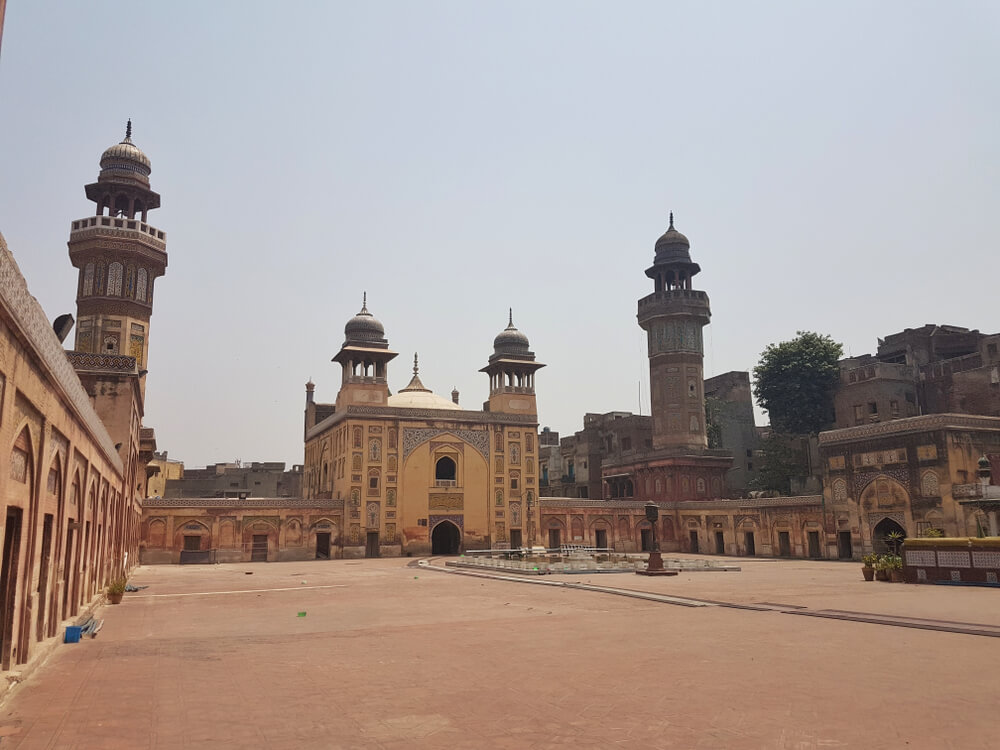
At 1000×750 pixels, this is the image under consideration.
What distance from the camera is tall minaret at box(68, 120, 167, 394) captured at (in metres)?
31.8

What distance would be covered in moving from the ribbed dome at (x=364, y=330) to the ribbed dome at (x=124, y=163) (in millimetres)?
14321

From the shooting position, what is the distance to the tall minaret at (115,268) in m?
31.8

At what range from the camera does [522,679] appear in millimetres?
8750

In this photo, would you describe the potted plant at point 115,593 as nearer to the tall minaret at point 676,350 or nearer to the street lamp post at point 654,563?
the street lamp post at point 654,563

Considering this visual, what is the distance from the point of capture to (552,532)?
45594mm

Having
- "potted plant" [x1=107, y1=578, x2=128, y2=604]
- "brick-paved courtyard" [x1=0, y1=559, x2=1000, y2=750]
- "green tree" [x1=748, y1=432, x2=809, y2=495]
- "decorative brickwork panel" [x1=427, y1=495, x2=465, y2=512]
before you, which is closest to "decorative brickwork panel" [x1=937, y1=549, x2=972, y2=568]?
"brick-paved courtyard" [x1=0, y1=559, x2=1000, y2=750]

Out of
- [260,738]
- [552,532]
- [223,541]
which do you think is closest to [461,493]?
[552,532]

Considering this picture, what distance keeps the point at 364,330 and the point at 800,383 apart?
29.0 m

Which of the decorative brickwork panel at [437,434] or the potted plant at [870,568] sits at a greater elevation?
the decorative brickwork panel at [437,434]

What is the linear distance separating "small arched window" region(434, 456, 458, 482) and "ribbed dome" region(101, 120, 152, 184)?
2071cm

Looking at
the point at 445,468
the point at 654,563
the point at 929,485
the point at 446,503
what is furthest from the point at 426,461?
the point at 929,485

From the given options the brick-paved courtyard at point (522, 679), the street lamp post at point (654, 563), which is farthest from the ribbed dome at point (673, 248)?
the brick-paved courtyard at point (522, 679)

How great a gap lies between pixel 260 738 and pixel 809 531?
35.2 meters

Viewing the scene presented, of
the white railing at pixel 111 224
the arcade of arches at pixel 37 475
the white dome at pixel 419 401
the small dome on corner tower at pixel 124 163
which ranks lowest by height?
the arcade of arches at pixel 37 475
